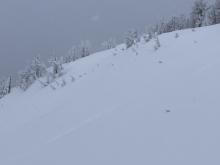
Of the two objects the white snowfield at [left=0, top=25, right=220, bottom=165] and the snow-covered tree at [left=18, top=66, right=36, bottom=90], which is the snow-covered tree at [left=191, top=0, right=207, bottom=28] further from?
the white snowfield at [left=0, top=25, right=220, bottom=165]

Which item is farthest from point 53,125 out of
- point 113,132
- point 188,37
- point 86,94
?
point 188,37

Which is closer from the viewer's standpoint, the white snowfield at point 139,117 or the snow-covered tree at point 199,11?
the white snowfield at point 139,117

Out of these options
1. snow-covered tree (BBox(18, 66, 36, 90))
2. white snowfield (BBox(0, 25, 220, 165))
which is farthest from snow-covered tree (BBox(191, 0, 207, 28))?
white snowfield (BBox(0, 25, 220, 165))

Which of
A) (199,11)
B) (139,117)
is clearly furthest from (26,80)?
(139,117)

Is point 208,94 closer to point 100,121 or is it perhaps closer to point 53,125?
point 100,121

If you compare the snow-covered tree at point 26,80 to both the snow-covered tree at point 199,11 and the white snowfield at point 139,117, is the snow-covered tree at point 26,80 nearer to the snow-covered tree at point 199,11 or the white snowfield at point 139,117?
the white snowfield at point 139,117

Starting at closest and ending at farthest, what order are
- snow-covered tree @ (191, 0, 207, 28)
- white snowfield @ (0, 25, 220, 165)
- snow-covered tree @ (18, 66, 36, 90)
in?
1. white snowfield @ (0, 25, 220, 165)
2. snow-covered tree @ (18, 66, 36, 90)
3. snow-covered tree @ (191, 0, 207, 28)

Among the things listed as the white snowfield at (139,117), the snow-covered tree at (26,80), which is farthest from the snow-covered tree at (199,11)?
the white snowfield at (139,117)

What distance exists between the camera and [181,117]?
8828 millimetres

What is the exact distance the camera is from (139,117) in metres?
9.53

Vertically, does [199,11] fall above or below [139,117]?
above

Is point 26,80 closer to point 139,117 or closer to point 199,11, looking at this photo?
point 199,11

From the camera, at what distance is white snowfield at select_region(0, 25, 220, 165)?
7930mm

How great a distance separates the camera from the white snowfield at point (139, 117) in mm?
7930
